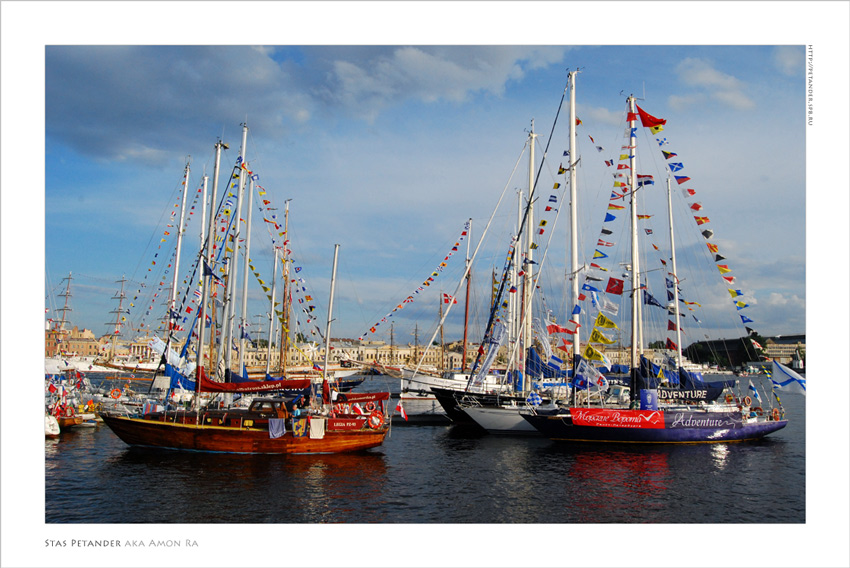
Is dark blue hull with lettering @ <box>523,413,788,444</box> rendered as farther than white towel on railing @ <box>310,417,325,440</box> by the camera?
Yes

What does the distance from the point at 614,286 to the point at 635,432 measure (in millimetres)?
7821

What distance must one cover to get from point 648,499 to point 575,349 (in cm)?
1191

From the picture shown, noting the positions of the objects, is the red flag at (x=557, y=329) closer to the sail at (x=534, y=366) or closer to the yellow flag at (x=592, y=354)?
the yellow flag at (x=592, y=354)

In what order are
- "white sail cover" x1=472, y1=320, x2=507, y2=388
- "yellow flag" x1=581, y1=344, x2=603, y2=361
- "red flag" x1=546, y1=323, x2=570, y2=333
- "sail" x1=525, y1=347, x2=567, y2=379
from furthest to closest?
"white sail cover" x1=472, y1=320, x2=507, y2=388 < "sail" x1=525, y1=347, x2=567, y2=379 < "red flag" x1=546, y1=323, x2=570, y2=333 < "yellow flag" x1=581, y1=344, x2=603, y2=361

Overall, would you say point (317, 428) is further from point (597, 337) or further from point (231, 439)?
point (597, 337)

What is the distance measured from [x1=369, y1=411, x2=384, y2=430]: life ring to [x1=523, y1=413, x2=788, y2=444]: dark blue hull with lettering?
8.72 metres

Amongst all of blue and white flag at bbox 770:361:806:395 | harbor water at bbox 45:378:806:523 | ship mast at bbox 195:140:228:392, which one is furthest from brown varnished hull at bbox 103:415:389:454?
blue and white flag at bbox 770:361:806:395

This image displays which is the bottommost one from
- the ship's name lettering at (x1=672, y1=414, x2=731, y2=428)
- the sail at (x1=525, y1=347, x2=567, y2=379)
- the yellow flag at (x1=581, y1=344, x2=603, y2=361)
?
the ship's name lettering at (x1=672, y1=414, x2=731, y2=428)

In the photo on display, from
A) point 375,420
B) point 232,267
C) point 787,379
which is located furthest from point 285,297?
point 787,379

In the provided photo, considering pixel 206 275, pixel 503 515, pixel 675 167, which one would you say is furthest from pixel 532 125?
pixel 503 515

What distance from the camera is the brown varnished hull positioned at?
27.3 metres

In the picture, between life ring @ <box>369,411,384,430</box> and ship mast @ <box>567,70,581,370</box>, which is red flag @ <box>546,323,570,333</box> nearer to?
ship mast @ <box>567,70,581,370</box>

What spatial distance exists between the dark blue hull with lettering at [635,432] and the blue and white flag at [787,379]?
19.7 feet

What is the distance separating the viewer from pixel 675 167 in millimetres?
31250
